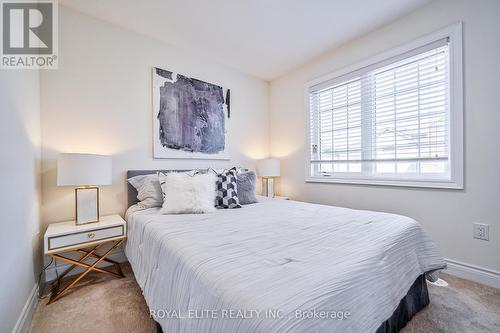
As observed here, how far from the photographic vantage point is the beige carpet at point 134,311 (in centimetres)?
129

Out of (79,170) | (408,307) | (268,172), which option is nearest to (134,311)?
(79,170)

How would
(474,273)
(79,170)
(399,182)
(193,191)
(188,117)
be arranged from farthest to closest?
(188,117)
(399,182)
(193,191)
(474,273)
(79,170)

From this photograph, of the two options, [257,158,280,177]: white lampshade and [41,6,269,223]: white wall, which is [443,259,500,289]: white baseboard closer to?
[257,158,280,177]: white lampshade

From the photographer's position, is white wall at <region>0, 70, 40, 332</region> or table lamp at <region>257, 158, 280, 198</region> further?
table lamp at <region>257, 158, 280, 198</region>

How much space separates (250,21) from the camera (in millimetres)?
2225

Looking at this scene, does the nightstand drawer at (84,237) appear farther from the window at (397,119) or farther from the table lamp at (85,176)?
the window at (397,119)

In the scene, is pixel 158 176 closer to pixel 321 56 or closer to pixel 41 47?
pixel 41 47

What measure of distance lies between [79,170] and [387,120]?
302 cm

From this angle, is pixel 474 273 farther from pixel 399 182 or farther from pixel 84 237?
pixel 84 237

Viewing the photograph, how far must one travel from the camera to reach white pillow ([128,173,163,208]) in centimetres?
206

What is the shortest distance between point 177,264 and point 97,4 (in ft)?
8.07

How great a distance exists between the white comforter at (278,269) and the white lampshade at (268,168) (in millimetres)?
1599

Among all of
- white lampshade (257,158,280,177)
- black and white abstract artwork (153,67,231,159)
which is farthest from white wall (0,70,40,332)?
white lampshade (257,158,280,177)

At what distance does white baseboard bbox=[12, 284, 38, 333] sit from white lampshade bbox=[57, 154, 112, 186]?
0.79 meters
